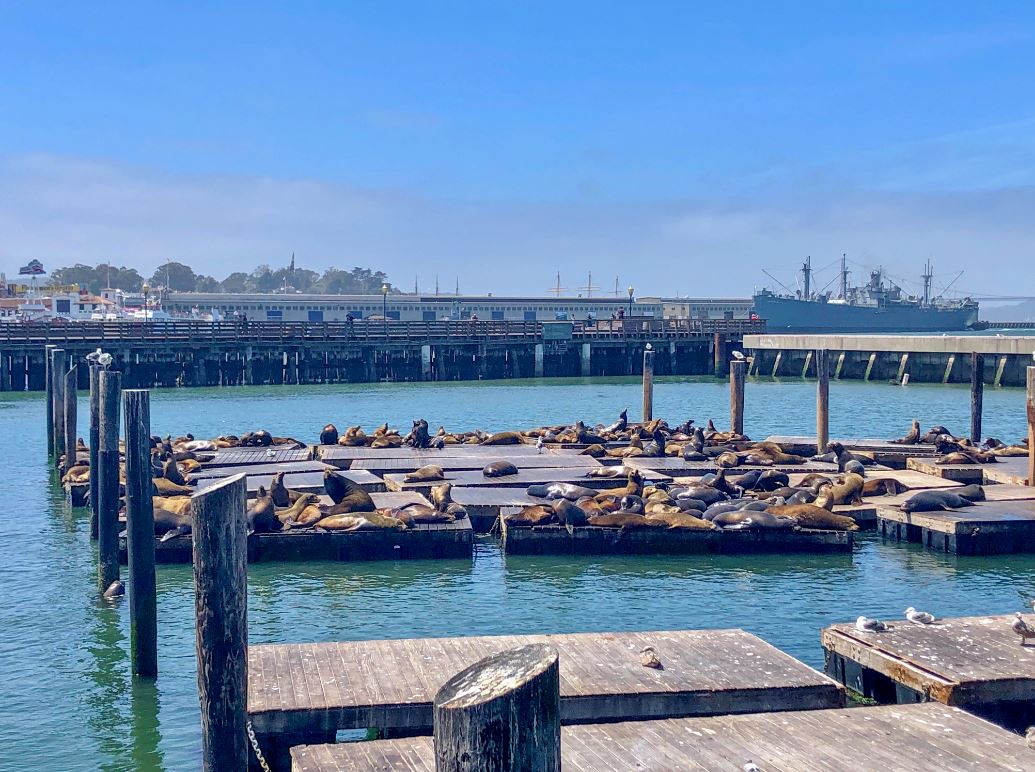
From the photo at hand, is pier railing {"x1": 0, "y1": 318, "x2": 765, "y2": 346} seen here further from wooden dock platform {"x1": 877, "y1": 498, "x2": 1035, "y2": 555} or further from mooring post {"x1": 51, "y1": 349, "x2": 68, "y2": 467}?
wooden dock platform {"x1": 877, "y1": 498, "x2": 1035, "y2": 555}

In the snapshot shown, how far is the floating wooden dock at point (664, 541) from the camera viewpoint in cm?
1489

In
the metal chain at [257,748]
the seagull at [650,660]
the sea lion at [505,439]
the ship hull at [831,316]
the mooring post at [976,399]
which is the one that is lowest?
the metal chain at [257,748]

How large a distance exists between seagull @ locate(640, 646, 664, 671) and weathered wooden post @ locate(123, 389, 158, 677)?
13.8ft

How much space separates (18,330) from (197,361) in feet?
23.5

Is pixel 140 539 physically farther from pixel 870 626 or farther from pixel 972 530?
pixel 972 530

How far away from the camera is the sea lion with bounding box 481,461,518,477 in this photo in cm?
1861

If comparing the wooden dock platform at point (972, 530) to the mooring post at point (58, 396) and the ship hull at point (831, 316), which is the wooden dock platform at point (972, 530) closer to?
the mooring post at point (58, 396)

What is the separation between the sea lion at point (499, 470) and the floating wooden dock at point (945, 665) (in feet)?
31.1

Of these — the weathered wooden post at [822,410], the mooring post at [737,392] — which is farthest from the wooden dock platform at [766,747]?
the mooring post at [737,392]

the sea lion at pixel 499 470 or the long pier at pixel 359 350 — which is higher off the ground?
the long pier at pixel 359 350

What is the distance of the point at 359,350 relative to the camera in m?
54.4

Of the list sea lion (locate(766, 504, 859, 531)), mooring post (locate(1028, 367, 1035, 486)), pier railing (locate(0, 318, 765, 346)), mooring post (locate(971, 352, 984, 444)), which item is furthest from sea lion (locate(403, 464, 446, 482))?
pier railing (locate(0, 318, 765, 346))

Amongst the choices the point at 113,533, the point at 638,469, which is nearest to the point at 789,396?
the point at 638,469

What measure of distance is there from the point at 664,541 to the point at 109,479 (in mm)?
6529
